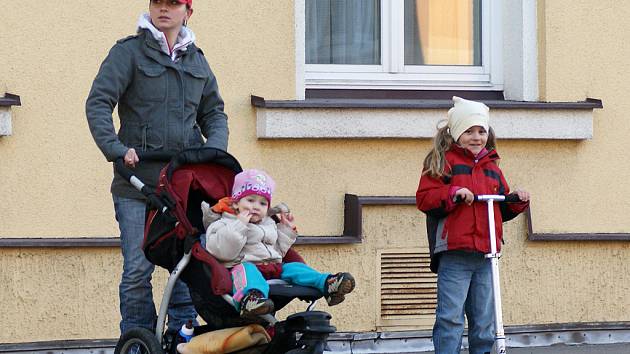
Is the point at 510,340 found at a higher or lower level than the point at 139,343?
lower

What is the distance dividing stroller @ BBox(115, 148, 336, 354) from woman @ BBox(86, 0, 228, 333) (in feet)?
0.61

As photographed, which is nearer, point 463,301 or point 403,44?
point 463,301

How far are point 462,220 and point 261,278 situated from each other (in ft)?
4.31

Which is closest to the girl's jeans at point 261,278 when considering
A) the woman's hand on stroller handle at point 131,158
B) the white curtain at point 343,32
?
the woman's hand on stroller handle at point 131,158

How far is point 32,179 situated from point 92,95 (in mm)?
1504

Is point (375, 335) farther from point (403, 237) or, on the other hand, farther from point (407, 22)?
point (407, 22)

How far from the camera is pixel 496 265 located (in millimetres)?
6613

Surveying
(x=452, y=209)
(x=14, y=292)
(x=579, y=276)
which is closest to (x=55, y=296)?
(x=14, y=292)

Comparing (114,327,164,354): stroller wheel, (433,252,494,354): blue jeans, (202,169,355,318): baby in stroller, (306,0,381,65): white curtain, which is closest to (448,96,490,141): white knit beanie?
(433,252,494,354): blue jeans

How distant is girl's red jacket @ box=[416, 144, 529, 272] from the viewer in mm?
6977

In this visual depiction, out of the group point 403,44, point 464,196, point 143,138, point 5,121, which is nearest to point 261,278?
point 143,138

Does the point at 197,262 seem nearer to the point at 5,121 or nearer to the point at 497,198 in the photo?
the point at 497,198

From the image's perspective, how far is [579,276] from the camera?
884 cm

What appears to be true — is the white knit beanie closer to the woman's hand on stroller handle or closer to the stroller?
the stroller
